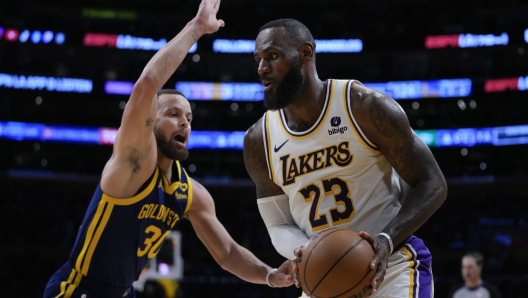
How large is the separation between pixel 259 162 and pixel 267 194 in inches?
8.3

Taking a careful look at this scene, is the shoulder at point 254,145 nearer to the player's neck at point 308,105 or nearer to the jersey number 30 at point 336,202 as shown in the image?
the player's neck at point 308,105

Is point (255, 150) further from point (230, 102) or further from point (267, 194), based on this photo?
point (230, 102)

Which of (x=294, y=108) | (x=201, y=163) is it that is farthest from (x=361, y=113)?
(x=201, y=163)

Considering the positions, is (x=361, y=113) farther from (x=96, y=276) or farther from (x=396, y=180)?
(x=96, y=276)

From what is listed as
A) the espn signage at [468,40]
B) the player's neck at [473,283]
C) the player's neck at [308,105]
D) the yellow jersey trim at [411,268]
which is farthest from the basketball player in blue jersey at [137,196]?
the espn signage at [468,40]

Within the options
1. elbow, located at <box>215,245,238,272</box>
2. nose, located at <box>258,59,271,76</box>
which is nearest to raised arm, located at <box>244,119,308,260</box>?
nose, located at <box>258,59,271,76</box>

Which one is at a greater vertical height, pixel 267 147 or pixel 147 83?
pixel 147 83

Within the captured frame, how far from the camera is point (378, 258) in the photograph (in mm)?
3037

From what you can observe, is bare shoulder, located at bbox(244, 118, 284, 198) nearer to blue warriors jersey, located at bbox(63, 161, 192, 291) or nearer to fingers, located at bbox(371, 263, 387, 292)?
blue warriors jersey, located at bbox(63, 161, 192, 291)

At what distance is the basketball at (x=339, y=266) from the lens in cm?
299

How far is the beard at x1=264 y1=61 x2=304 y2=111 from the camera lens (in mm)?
3650

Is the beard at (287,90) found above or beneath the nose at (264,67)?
beneath

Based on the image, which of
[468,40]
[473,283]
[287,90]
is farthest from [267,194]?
[468,40]

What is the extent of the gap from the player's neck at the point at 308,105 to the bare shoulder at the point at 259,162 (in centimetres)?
28
